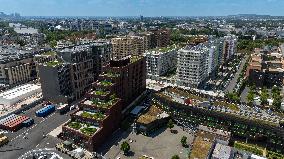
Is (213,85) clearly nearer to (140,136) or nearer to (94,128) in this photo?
(140,136)

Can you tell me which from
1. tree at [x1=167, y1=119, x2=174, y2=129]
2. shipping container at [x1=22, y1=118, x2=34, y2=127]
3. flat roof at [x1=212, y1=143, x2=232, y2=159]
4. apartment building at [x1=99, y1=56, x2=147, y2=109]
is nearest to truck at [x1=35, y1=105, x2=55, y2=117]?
shipping container at [x1=22, y1=118, x2=34, y2=127]

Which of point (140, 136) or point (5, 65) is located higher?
point (5, 65)

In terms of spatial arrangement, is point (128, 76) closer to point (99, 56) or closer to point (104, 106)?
point (104, 106)

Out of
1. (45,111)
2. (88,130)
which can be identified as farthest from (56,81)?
(88,130)

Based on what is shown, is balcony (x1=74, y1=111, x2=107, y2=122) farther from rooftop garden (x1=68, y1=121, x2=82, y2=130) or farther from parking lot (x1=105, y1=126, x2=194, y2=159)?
parking lot (x1=105, y1=126, x2=194, y2=159)

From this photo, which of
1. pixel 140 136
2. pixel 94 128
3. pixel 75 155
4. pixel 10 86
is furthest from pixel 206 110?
pixel 10 86

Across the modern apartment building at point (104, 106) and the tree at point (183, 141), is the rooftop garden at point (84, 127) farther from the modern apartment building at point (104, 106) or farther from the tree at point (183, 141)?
the tree at point (183, 141)

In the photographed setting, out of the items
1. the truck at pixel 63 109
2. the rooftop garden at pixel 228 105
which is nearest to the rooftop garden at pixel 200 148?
the rooftop garden at pixel 228 105

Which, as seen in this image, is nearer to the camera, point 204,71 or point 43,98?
point 43,98
